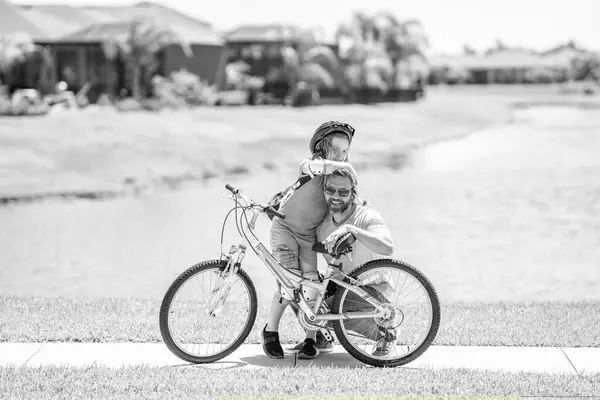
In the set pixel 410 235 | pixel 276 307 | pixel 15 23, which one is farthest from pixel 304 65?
pixel 276 307

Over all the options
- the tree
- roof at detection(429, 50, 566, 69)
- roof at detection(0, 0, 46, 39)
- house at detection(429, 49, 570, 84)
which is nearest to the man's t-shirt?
roof at detection(0, 0, 46, 39)

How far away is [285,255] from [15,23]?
5207cm

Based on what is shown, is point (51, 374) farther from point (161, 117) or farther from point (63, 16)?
point (63, 16)

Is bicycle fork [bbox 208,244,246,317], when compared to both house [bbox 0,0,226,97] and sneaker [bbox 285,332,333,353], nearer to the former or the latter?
sneaker [bbox 285,332,333,353]

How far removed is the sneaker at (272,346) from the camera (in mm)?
6215

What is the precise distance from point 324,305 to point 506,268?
6.21 m

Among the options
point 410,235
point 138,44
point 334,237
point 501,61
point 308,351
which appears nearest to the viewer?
point 334,237

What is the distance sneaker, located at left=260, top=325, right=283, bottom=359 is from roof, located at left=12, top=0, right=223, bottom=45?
4778 cm

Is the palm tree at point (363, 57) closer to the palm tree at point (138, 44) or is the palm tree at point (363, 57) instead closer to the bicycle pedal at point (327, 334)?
the palm tree at point (138, 44)

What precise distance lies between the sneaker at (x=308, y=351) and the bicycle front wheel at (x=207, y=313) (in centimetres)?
38

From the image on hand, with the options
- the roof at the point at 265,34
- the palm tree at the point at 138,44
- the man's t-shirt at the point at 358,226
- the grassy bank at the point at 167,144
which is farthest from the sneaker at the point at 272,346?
the roof at the point at 265,34

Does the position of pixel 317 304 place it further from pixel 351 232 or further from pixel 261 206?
pixel 261 206

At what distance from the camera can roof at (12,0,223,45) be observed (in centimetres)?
5441

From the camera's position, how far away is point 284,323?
7449 millimetres
